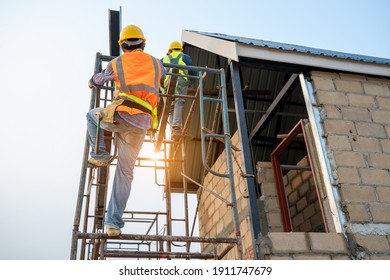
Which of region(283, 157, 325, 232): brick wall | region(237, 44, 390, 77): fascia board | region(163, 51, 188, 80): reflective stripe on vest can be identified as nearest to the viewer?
region(237, 44, 390, 77): fascia board

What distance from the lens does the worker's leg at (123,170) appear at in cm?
373

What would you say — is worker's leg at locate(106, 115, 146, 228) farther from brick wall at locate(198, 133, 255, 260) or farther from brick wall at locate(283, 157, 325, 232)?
brick wall at locate(283, 157, 325, 232)

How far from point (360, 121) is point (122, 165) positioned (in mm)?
3510

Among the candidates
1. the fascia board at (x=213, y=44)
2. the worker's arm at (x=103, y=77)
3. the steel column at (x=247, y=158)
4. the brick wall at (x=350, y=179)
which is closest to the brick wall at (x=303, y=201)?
the brick wall at (x=350, y=179)

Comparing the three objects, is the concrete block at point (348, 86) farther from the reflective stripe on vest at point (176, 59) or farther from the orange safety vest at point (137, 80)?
the orange safety vest at point (137, 80)

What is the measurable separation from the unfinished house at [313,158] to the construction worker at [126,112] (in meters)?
0.86

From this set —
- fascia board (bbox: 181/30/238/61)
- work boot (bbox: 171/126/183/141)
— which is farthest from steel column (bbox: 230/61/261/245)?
work boot (bbox: 171/126/183/141)

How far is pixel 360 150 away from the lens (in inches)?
203

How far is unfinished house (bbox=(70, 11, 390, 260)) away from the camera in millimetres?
4332

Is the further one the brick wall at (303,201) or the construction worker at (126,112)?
the brick wall at (303,201)

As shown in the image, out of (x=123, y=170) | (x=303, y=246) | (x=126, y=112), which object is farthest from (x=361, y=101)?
(x=123, y=170)

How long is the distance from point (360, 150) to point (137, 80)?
3.16 meters
